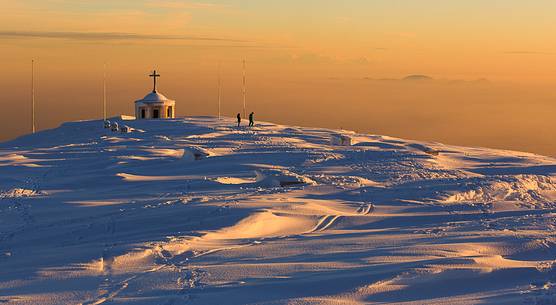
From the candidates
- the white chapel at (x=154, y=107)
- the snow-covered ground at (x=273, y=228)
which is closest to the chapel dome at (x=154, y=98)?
the white chapel at (x=154, y=107)

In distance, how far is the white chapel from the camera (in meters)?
58.9

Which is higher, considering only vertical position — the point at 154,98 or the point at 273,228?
the point at 154,98

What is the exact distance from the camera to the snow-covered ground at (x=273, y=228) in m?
12.7

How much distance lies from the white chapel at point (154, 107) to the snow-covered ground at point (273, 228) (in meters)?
20.5

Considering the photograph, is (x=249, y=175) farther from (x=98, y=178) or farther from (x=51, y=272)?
(x=51, y=272)

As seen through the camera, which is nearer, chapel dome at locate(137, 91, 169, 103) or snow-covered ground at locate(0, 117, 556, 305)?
snow-covered ground at locate(0, 117, 556, 305)

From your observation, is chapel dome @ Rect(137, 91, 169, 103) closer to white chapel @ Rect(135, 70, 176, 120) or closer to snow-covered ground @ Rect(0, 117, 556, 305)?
white chapel @ Rect(135, 70, 176, 120)

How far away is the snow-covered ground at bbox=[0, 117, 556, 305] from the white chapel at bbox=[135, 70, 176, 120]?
67.2 ft

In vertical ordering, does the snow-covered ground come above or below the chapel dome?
below

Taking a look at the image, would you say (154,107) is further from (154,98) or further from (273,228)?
(273,228)

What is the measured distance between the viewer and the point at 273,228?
18.8 metres

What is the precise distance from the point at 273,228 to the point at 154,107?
4128 cm

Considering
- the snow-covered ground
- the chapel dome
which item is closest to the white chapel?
the chapel dome

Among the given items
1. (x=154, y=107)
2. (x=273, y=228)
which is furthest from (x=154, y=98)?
(x=273, y=228)
